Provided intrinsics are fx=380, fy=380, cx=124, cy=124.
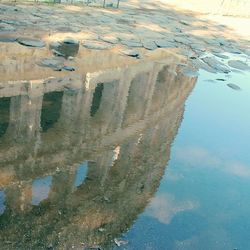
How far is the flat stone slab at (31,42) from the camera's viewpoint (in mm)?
12070

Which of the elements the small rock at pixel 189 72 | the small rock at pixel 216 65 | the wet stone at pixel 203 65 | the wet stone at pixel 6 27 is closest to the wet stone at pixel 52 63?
the wet stone at pixel 6 27

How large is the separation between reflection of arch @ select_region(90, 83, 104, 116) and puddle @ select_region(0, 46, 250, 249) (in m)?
0.05

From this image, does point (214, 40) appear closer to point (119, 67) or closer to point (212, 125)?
point (119, 67)

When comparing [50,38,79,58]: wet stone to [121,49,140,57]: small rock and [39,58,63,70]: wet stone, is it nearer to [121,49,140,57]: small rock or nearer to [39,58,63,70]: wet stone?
[39,58,63,70]: wet stone

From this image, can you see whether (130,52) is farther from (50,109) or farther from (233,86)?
(50,109)

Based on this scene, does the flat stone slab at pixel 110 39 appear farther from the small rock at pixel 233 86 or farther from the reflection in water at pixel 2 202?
the reflection in water at pixel 2 202

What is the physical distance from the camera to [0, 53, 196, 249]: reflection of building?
5.53 metres

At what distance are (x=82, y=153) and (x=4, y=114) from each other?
78.8 inches

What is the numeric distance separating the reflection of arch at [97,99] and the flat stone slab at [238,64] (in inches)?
234

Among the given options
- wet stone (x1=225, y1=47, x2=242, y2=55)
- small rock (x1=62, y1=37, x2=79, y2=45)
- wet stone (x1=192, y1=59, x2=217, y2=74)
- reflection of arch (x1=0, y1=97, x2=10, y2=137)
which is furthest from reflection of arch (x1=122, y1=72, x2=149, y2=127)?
wet stone (x1=225, y1=47, x2=242, y2=55)

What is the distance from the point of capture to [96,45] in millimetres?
13203

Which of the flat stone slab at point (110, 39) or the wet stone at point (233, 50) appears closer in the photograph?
the flat stone slab at point (110, 39)

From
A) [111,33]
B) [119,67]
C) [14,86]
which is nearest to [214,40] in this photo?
[111,33]

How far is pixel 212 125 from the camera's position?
971cm
